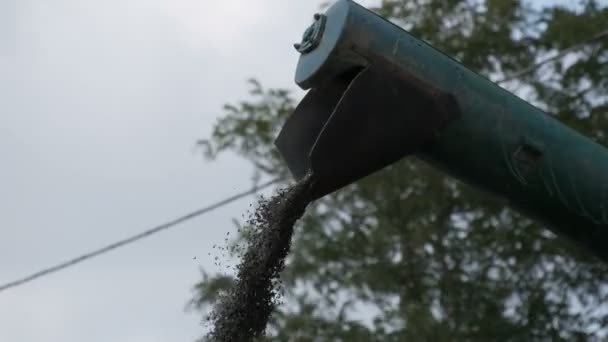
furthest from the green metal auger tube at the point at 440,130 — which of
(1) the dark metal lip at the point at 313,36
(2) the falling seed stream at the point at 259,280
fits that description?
(2) the falling seed stream at the point at 259,280

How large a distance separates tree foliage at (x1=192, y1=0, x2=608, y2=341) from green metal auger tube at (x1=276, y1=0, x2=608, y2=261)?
574 centimetres

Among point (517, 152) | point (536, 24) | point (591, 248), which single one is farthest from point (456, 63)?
point (536, 24)

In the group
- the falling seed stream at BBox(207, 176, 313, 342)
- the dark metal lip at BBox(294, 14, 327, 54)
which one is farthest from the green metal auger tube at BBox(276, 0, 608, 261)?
the falling seed stream at BBox(207, 176, 313, 342)

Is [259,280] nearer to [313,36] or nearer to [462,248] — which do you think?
[313,36]

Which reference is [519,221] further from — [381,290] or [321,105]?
[321,105]

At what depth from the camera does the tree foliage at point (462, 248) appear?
30.6 feet

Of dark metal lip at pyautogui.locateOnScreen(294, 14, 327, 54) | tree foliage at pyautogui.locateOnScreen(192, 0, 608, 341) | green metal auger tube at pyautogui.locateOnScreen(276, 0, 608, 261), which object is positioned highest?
tree foliage at pyautogui.locateOnScreen(192, 0, 608, 341)

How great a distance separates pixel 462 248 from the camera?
32.3ft

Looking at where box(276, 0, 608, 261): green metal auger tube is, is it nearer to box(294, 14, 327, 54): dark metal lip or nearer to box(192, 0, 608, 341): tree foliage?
box(294, 14, 327, 54): dark metal lip

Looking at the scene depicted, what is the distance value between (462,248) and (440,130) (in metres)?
6.64

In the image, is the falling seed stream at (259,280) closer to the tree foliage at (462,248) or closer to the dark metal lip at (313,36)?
the dark metal lip at (313,36)

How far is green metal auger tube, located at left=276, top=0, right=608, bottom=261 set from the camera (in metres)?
3.27

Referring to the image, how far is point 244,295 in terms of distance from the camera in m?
3.84

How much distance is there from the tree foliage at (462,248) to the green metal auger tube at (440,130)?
5.74 meters
